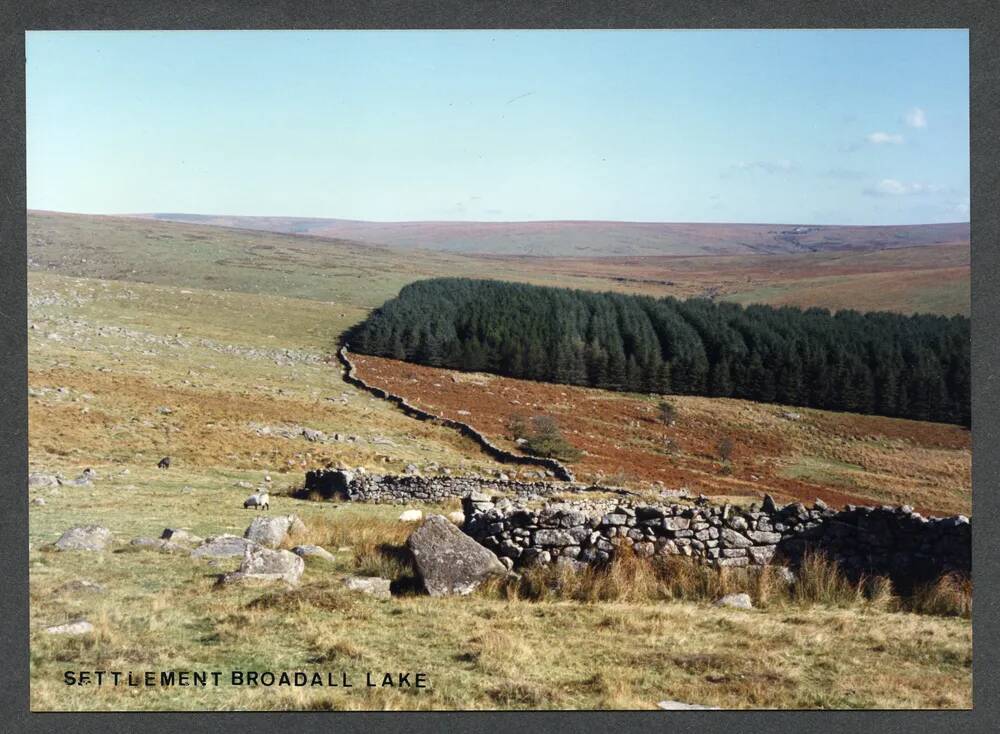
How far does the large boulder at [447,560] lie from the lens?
24.9 feet

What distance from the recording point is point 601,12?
22.8 feet

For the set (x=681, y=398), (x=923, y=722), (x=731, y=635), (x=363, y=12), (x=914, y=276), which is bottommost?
(x=923, y=722)

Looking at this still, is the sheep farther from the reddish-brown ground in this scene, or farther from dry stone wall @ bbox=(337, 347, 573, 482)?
the reddish-brown ground

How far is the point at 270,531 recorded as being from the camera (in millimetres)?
8992

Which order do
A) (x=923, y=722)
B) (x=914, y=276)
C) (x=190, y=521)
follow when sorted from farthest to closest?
1. (x=914, y=276)
2. (x=190, y=521)
3. (x=923, y=722)

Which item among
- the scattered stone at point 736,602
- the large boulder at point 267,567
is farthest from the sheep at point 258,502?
the scattered stone at point 736,602

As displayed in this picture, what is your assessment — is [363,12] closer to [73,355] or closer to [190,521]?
[190,521]

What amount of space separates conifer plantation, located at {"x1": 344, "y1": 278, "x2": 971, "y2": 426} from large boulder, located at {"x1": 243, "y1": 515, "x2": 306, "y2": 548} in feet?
25.7

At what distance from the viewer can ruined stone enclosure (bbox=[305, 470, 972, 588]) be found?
7.95 m

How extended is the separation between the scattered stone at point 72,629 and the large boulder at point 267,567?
1.19m

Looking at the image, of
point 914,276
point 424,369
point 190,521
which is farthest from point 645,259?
point 190,521

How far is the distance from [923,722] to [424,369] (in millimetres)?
18524

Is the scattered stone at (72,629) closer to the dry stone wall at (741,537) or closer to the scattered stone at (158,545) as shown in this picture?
the scattered stone at (158,545)

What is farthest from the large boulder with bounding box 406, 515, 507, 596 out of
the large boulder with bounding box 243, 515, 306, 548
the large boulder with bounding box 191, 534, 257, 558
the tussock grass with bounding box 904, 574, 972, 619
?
the tussock grass with bounding box 904, 574, 972, 619
